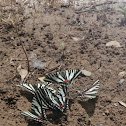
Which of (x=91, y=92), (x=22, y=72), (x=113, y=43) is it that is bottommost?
(x=91, y=92)

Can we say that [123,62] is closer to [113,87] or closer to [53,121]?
[113,87]

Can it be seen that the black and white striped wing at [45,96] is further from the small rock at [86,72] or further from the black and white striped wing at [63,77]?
the small rock at [86,72]

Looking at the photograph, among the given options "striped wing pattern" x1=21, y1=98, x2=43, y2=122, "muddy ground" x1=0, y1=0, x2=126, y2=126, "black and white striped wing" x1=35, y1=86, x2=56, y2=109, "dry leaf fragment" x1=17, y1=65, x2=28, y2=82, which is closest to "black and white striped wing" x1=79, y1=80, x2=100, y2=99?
"muddy ground" x1=0, y1=0, x2=126, y2=126

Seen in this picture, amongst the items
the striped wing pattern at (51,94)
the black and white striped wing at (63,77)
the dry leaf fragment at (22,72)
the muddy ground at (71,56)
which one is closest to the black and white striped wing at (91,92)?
the striped wing pattern at (51,94)

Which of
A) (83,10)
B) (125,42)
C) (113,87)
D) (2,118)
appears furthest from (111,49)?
(2,118)

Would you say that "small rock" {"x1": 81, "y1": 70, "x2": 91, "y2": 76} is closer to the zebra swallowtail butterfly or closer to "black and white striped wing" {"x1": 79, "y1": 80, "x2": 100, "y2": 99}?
"black and white striped wing" {"x1": 79, "y1": 80, "x2": 100, "y2": 99}

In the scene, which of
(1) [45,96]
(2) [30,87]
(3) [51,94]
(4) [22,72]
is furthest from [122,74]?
(4) [22,72]

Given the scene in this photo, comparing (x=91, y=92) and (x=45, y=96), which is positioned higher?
(x=45, y=96)

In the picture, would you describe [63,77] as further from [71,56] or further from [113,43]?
[113,43]

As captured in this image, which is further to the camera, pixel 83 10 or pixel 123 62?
pixel 83 10
